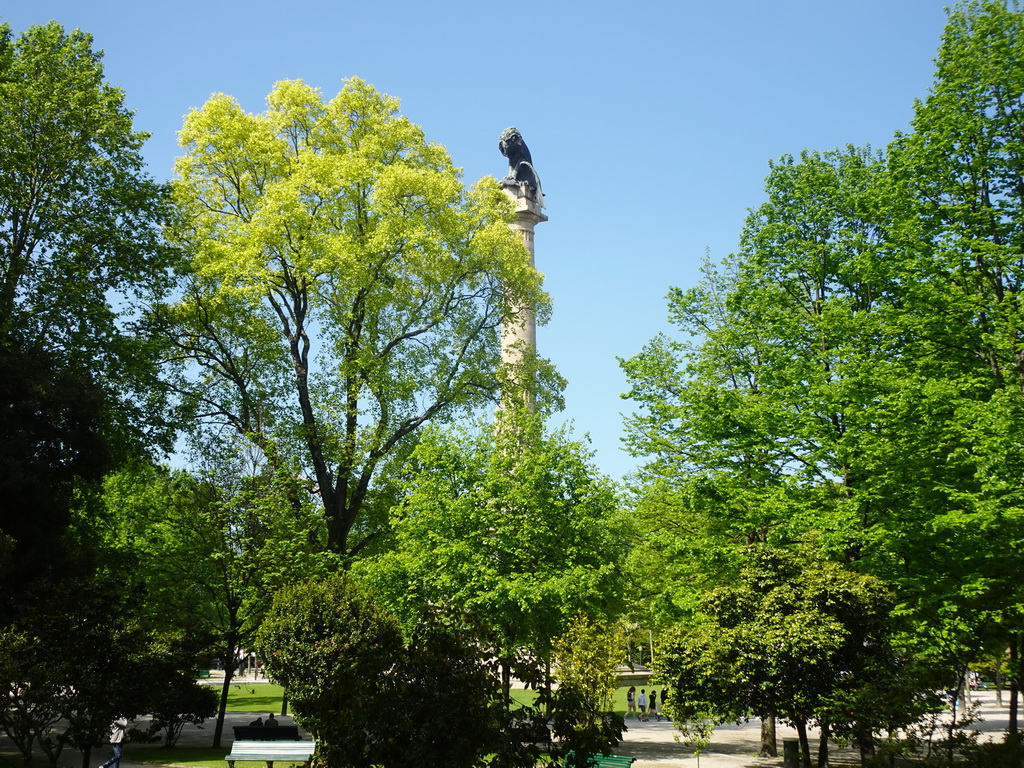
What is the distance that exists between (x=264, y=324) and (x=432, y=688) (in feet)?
65.8

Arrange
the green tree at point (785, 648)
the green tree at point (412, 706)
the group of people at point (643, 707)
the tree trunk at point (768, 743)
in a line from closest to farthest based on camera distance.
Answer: the green tree at point (412, 706) → the green tree at point (785, 648) → the tree trunk at point (768, 743) → the group of people at point (643, 707)

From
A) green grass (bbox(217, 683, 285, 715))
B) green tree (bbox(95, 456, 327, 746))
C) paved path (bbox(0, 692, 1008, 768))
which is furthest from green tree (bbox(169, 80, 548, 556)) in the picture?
green grass (bbox(217, 683, 285, 715))

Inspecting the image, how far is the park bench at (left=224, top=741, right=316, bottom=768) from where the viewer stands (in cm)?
1712

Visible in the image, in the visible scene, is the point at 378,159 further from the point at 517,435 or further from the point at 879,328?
the point at 879,328

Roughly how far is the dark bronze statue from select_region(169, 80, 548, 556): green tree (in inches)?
372

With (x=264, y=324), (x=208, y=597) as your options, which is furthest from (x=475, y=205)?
(x=208, y=597)

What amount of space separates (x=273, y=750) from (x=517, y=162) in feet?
95.8

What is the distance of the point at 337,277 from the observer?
27078 millimetres

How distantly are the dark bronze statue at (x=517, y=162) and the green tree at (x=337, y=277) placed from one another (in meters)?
9.45

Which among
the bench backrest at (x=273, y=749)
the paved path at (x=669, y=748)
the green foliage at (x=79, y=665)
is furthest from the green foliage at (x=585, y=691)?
the green foliage at (x=79, y=665)

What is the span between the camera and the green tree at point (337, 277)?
2692 cm

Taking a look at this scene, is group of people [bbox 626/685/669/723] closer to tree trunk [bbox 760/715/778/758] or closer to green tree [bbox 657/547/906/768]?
tree trunk [bbox 760/715/778/758]

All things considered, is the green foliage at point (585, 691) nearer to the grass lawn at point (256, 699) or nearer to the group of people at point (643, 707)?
the group of people at point (643, 707)

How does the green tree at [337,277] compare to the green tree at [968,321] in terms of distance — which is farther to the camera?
the green tree at [337,277]
